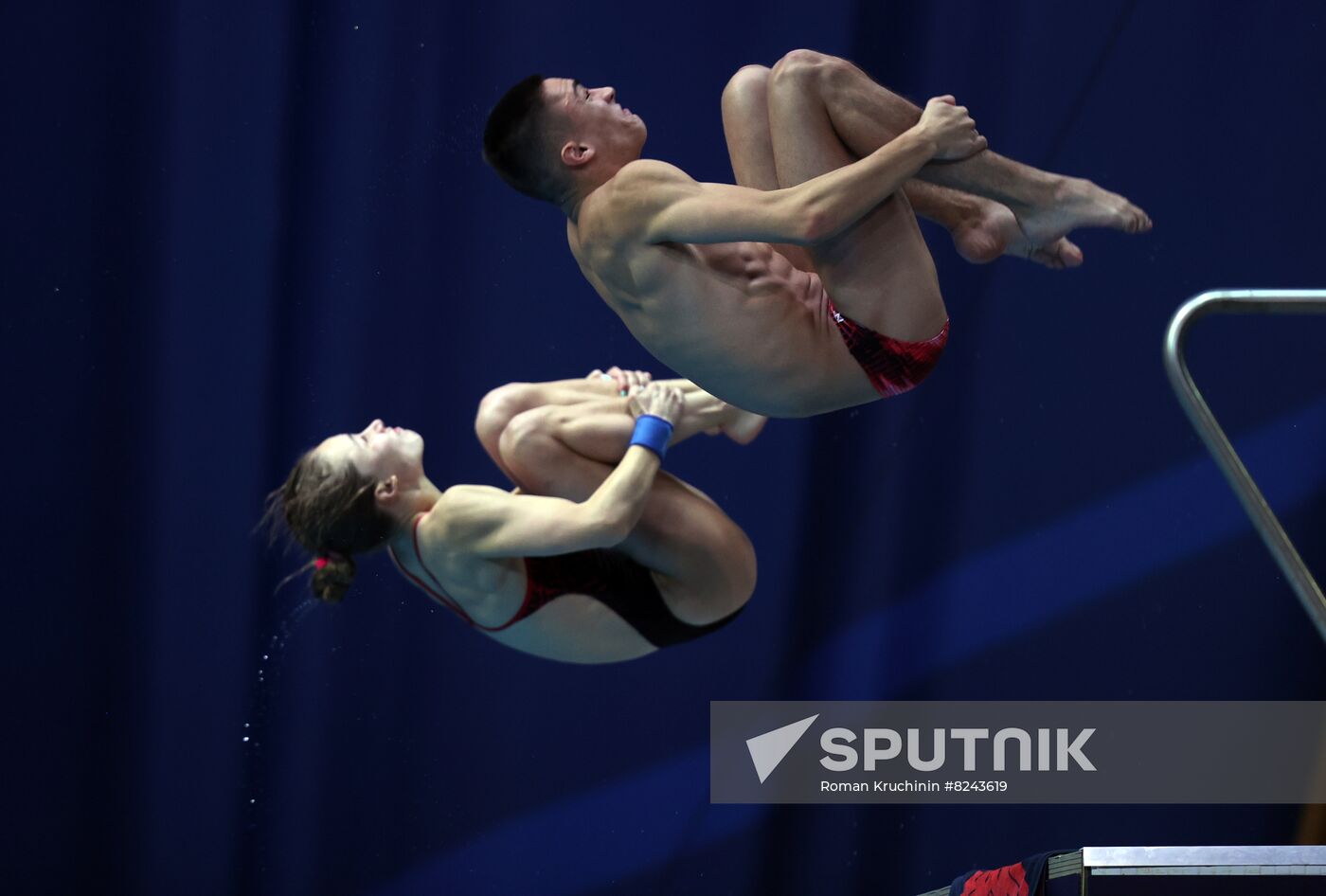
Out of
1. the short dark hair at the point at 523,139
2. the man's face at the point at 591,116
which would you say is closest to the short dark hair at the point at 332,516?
the short dark hair at the point at 523,139

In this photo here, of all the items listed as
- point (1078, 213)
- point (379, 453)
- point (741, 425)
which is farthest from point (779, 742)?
point (1078, 213)

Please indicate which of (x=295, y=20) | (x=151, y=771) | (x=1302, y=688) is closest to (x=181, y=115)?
(x=295, y=20)

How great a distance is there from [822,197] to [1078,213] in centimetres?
51

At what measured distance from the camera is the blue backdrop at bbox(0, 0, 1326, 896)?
461 centimetres

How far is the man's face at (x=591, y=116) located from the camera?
2.58 meters

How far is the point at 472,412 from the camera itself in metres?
4.70

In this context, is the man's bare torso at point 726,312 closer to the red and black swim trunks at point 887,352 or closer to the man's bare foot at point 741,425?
the red and black swim trunks at point 887,352

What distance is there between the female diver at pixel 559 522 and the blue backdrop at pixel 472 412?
1.61 metres

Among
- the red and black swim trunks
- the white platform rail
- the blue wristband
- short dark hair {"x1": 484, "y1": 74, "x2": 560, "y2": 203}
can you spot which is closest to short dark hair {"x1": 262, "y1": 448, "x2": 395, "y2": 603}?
the blue wristband

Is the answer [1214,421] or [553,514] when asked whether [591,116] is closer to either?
[553,514]

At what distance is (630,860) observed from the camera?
479 centimetres

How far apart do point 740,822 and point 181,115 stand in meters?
2.79

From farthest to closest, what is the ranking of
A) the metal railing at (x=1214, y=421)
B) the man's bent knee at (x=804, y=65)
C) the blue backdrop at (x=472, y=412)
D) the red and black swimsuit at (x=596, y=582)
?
the blue backdrop at (x=472, y=412)
the red and black swimsuit at (x=596, y=582)
the man's bent knee at (x=804, y=65)
the metal railing at (x=1214, y=421)

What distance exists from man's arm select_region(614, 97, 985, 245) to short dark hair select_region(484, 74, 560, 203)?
0.93 ft
